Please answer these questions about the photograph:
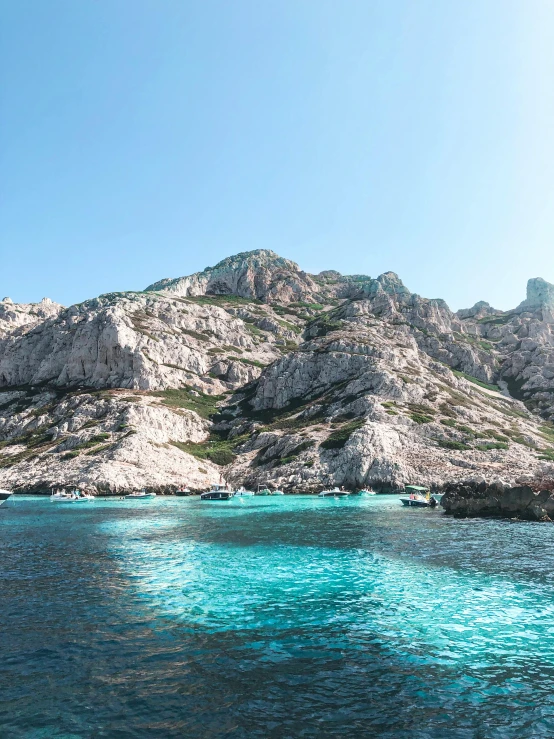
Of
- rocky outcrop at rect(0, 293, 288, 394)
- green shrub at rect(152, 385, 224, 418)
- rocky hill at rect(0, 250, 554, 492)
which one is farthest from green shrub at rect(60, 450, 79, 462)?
rocky outcrop at rect(0, 293, 288, 394)

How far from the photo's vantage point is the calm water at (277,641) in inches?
455

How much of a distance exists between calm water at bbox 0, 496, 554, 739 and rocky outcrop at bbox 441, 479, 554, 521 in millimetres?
19723

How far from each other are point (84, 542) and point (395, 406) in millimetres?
97728

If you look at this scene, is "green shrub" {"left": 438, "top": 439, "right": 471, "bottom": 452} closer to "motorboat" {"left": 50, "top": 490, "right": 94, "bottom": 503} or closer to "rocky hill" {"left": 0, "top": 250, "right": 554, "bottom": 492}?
"rocky hill" {"left": 0, "top": 250, "right": 554, "bottom": 492}

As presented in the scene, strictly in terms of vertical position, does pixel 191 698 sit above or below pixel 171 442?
below

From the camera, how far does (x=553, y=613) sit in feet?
65.8

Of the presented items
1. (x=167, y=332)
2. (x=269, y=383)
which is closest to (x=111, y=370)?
(x=167, y=332)

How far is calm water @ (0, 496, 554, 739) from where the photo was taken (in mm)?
11562

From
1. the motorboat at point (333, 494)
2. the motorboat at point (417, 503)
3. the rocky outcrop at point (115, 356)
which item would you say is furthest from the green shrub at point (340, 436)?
the rocky outcrop at point (115, 356)

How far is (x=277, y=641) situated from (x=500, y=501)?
50.7 m

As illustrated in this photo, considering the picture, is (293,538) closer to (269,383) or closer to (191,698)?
(191,698)

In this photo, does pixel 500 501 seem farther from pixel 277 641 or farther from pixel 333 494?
pixel 277 641

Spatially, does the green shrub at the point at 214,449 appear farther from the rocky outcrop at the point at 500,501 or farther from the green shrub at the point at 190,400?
the rocky outcrop at the point at 500,501

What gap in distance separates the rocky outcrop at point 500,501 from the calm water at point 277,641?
1972cm
